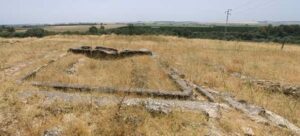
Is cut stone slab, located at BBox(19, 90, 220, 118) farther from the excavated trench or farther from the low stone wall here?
the low stone wall

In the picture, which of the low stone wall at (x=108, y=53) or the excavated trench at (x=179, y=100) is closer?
the excavated trench at (x=179, y=100)

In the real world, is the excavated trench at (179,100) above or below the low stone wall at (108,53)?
below

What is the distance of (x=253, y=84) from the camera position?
1016 cm

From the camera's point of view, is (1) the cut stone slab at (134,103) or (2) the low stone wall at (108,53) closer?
(1) the cut stone slab at (134,103)

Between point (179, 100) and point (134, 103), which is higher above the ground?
point (134, 103)

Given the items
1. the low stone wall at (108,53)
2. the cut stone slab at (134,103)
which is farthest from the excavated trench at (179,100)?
the low stone wall at (108,53)

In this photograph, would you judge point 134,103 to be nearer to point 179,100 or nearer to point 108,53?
point 179,100

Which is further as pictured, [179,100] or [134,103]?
[179,100]

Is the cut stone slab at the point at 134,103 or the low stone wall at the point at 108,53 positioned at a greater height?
the low stone wall at the point at 108,53

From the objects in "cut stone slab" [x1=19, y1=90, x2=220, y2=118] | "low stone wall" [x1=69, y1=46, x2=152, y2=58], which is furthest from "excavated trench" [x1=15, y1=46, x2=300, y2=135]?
"low stone wall" [x1=69, y1=46, x2=152, y2=58]

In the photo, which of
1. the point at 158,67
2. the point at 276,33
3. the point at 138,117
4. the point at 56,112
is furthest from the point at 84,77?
the point at 276,33

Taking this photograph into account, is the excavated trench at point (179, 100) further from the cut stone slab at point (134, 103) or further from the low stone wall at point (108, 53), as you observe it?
the low stone wall at point (108, 53)

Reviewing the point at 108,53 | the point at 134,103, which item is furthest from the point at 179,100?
the point at 108,53

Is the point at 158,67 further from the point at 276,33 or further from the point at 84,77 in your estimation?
the point at 276,33
